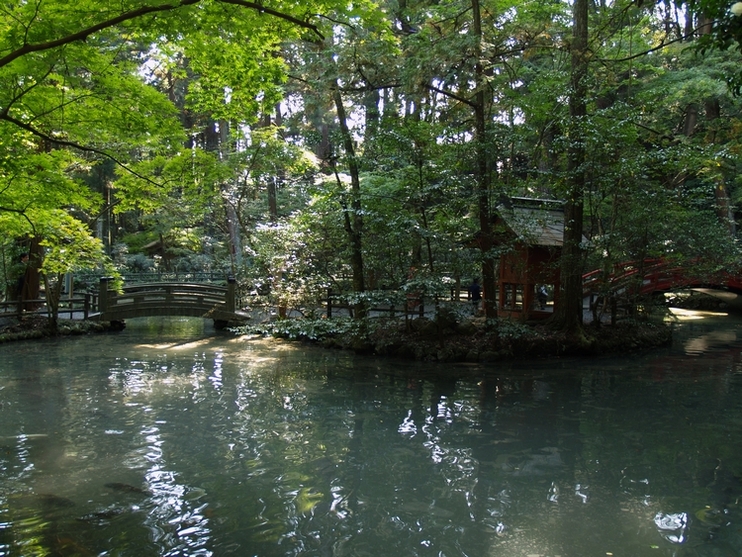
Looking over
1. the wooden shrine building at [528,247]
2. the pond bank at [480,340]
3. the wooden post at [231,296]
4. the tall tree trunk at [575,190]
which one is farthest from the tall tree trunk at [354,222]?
the wooden post at [231,296]

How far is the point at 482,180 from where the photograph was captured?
1141 cm

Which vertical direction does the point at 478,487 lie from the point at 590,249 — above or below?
below

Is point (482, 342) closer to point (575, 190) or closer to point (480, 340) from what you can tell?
point (480, 340)

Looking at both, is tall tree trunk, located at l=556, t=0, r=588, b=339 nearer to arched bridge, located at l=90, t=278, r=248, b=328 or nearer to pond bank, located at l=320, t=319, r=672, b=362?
pond bank, located at l=320, t=319, r=672, b=362

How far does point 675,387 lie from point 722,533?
5646mm

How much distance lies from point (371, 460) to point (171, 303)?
12.4 metres

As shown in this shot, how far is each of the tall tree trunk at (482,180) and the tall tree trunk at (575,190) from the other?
5.45 feet

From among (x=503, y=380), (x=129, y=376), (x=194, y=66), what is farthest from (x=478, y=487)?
(x=129, y=376)

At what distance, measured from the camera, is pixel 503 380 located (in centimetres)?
1024

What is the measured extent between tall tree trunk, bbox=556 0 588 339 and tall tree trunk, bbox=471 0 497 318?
166cm

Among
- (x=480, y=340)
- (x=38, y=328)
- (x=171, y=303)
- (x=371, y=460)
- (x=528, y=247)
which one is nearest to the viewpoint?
(x=371, y=460)

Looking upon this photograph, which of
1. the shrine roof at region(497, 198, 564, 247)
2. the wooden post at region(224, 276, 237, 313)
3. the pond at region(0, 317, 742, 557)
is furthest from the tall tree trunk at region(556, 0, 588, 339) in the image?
the wooden post at region(224, 276, 237, 313)

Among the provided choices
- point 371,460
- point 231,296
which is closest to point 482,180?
point 371,460

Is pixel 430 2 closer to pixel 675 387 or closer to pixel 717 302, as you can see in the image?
pixel 675 387
